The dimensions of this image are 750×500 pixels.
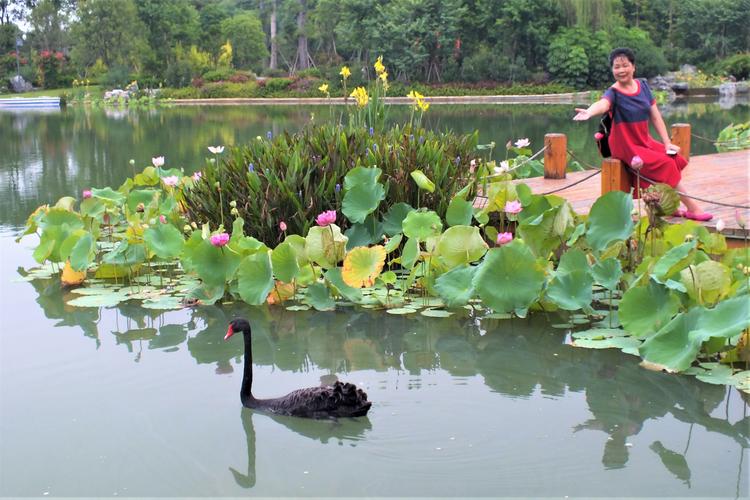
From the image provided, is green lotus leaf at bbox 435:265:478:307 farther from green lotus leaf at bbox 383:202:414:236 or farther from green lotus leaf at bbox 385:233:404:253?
green lotus leaf at bbox 383:202:414:236

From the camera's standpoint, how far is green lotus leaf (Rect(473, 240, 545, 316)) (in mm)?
3943

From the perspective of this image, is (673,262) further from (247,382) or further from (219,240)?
(219,240)

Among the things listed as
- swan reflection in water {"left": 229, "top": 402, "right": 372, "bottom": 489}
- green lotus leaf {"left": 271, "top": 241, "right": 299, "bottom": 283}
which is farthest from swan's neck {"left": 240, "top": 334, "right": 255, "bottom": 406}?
green lotus leaf {"left": 271, "top": 241, "right": 299, "bottom": 283}

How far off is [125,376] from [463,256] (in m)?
1.71

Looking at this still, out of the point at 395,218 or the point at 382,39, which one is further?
the point at 382,39

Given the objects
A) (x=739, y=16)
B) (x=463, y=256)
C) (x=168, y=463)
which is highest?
(x=739, y=16)

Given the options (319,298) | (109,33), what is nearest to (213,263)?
(319,298)

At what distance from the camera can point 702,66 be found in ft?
115

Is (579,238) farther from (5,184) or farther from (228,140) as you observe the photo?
(228,140)

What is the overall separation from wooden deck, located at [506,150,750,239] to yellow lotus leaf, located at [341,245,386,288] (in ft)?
5.51

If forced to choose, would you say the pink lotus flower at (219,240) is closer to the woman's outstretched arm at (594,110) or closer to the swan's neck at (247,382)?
the swan's neck at (247,382)

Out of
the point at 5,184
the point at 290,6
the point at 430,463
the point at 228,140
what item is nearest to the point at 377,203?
the point at 430,463

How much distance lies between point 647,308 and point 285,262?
173cm

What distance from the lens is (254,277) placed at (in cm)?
433
